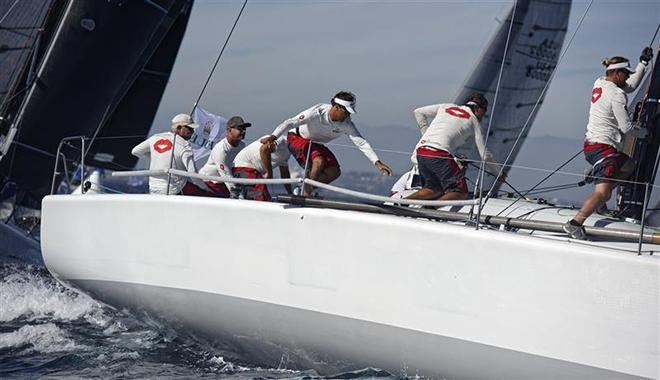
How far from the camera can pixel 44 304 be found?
23.9 feet

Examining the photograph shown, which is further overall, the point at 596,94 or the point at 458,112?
the point at 458,112

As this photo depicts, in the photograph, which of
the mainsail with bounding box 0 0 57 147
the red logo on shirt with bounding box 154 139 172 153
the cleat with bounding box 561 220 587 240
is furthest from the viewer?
the mainsail with bounding box 0 0 57 147

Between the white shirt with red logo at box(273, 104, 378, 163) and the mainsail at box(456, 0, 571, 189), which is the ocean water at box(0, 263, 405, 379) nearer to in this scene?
the white shirt with red logo at box(273, 104, 378, 163)

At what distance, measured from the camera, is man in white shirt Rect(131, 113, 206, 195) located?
19.8 ft

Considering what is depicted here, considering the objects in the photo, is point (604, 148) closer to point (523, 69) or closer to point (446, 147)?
point (446, 147)

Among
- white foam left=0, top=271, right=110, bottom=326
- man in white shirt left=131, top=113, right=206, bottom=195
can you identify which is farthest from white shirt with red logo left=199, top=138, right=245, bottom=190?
white foam left=0, top=271, right=110, bottom=326

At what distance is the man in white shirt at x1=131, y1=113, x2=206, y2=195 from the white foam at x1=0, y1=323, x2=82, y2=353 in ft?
3.46

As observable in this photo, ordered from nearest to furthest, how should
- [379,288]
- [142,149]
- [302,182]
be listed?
[379,288] < [302,182] < [142,149]

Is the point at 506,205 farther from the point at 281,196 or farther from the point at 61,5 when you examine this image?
the point at 61,5

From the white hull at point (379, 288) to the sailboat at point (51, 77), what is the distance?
13.3ft

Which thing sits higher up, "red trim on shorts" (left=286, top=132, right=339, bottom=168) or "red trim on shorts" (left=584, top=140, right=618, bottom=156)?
"red trim on shorts" (left=584, top=140, right=618, bottom=156)

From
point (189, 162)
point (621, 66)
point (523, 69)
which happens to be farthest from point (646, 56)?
point (523, 69)

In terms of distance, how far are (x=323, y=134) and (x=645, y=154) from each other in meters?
1.82

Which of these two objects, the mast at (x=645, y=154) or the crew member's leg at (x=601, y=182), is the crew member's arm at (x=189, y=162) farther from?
the mast at (x=645, y=154)
